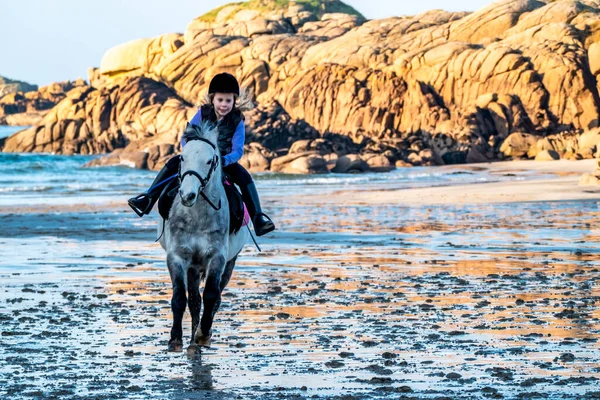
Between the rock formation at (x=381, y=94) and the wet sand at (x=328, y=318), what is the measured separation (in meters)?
41.0

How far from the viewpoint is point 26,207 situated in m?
32.1

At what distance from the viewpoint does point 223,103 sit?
10.3 metres

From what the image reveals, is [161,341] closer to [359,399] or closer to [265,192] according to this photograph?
[359,399]

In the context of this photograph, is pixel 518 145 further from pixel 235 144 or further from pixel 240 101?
pixel 235 144

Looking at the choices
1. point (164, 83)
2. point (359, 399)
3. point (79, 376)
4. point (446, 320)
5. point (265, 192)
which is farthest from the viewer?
point (164, 83)

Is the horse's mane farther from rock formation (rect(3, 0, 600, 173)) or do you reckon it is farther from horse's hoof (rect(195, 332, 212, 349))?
rock formation (rect(3, 0, 600, 173))

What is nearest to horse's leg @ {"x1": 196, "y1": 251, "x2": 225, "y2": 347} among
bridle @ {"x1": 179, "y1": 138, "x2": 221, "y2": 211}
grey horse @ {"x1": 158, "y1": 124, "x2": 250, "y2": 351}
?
grey horse @ {"x1": 158, "y1": 124, "x2": 250, "y2": 351}

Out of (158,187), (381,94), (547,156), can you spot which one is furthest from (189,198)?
(381,94)

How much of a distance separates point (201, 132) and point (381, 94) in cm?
7514

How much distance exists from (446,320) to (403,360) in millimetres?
2124

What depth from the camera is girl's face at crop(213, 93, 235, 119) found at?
10.3 meters

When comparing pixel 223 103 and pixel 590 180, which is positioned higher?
pixel 223 103

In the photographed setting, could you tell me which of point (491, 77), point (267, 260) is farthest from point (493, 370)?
point (491, 77)

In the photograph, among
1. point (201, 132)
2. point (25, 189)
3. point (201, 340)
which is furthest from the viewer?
point (25, 189)
